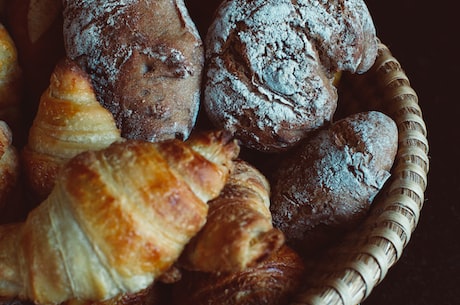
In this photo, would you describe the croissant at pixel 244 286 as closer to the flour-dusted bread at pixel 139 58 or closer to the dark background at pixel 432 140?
the flour-dusted bread at pixel 139 58

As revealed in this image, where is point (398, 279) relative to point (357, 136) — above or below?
below

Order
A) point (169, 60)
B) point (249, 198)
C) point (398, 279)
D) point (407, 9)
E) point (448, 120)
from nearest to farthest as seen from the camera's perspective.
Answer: point (249, 198)
point (169, 60)
point (398, 279)
point (448, 120)
point (407, 9)

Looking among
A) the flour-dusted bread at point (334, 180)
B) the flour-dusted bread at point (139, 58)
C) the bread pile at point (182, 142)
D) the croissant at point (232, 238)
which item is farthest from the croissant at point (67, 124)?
the flour-dusted bread at point (334, 180)

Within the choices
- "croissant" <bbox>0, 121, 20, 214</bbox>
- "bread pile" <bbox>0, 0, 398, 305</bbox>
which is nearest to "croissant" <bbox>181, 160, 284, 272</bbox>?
"bread pile" <bbox>0, 0, 398, 305</bbox>

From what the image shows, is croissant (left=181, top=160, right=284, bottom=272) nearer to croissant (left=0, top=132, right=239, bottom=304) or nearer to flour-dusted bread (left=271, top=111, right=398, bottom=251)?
croissant (left=0, top=132, right=239, bottom=304)

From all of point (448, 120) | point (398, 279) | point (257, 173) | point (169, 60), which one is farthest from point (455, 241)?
point (169, 60)

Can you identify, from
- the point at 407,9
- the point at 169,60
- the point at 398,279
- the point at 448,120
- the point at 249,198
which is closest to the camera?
the point at 249,198

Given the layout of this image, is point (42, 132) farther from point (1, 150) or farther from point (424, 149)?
point (424, 149)

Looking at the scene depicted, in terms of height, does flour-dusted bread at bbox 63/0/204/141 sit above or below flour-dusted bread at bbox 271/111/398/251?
above
